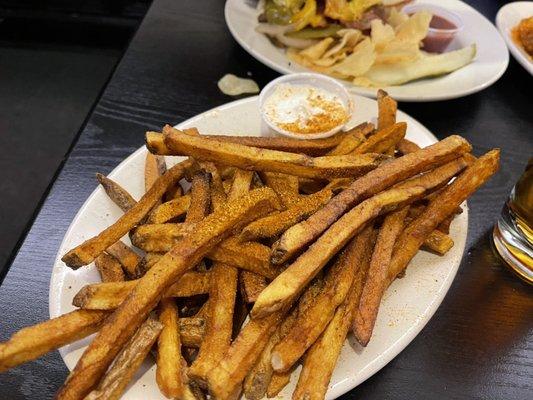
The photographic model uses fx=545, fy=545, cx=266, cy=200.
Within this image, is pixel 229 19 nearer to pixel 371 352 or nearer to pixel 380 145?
pixel 380 145

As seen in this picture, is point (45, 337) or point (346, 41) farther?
point (346, 41)

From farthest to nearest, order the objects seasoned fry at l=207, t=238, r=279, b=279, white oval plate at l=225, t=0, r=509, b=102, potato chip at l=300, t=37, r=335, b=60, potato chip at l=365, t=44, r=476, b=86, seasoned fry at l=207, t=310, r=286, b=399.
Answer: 1. potato chip at l=300, t=37, r=335, b=60
2. potato chip at l=365, t=44, r=476, b=86
3. white oval plate at l=225, t=0, r=509, b=102
4. seasoned fry at l=207, t=238, r=279, b=279
5. seasoned fry at l=207, t=310, r=286, b=399

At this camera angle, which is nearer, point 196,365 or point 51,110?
point 196,365

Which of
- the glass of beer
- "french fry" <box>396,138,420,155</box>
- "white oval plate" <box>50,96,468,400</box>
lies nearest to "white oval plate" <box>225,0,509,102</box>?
"white oval plate" <box>50,96,468,400</box>

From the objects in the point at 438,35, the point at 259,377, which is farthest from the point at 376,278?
the point at 438,35

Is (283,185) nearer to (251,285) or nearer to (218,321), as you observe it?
(251,285)

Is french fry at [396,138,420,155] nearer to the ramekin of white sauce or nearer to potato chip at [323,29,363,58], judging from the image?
the ramekin of white sauce

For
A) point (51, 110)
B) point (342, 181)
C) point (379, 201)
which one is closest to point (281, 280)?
point (379, 201)
